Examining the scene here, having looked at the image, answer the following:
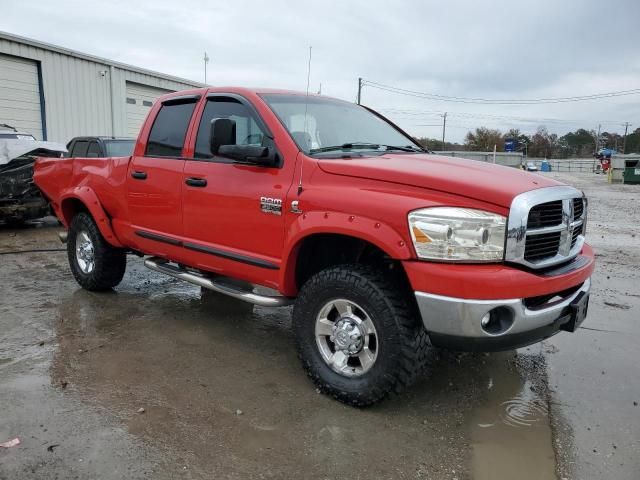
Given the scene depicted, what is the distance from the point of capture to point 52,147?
10.2m

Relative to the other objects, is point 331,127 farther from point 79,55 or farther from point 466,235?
point 79,55

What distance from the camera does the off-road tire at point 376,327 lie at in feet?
9.55

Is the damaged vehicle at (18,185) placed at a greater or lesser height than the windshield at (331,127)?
lesser

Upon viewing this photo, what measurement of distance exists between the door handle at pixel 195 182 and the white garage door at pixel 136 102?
16125 mm

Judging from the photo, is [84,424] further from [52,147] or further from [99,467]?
[52,147]

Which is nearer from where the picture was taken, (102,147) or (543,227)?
(543,227)

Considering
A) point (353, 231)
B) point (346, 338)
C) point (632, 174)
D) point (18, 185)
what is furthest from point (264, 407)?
point (632, 174)

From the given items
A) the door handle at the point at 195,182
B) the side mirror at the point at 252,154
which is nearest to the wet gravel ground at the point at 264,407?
the door handle at the point at 195,182

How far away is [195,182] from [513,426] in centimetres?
280

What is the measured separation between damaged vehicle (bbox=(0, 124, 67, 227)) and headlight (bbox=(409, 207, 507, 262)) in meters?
8.57

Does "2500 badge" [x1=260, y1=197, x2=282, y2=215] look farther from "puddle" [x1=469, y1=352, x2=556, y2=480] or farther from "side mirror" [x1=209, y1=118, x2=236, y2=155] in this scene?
"puddle" [x1=469, y1=352, x2=556, y2=480]

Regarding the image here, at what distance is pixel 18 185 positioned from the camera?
901 centimetres

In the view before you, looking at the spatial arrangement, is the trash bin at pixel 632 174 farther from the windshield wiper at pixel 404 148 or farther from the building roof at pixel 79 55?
the windshield wiper at pixel 404 148

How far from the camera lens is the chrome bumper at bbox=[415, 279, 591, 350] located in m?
2.67
